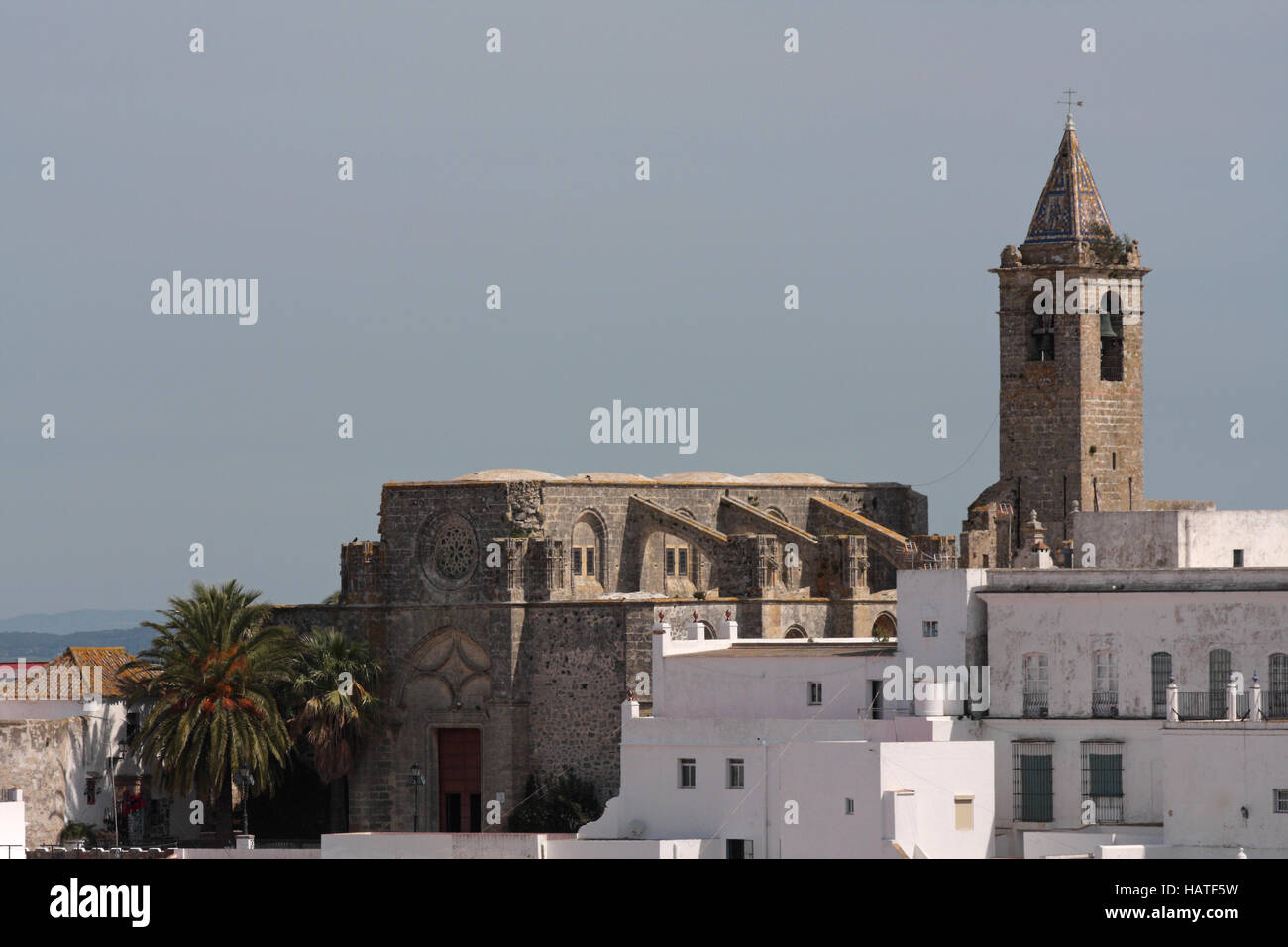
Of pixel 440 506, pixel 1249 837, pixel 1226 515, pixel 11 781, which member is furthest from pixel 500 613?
pixel 1249 837

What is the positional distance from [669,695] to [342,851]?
676cm

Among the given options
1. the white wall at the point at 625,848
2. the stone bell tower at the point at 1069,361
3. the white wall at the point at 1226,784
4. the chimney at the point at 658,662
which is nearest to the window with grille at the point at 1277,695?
the white wall at the point at 1226,784

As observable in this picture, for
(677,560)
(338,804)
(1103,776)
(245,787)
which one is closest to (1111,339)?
(677,560)

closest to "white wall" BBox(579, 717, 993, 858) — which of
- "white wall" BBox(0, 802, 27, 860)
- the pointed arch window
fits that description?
"white wall" BBox(0, 802, 27, 860)

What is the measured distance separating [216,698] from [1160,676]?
73.4 feet

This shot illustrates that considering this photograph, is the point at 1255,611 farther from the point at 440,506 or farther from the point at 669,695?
the point at 440,506

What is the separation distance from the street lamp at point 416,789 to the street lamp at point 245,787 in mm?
3618

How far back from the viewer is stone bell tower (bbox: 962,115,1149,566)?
7938 centimetres

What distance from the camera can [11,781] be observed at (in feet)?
240

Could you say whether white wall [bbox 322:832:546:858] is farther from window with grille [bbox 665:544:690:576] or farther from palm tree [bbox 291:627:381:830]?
Answer: window with grille [bbox 665:544:690:576]

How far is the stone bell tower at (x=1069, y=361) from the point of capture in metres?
79.4
